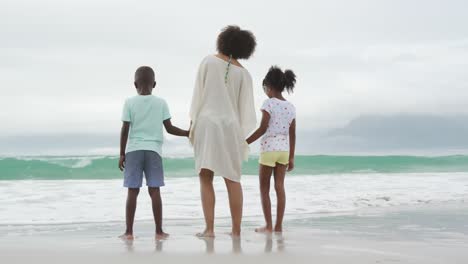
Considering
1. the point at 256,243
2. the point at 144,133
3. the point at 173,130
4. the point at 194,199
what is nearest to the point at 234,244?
the point at 256,243

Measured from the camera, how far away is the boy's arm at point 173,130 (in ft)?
17.3

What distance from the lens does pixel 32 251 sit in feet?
15.2

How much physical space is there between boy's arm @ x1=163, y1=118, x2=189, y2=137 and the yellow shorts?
0.98 m

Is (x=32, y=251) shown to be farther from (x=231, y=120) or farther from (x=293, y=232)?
(x=293, y=232)

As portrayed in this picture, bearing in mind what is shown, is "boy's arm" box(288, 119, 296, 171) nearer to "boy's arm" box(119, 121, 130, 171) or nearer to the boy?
the boy

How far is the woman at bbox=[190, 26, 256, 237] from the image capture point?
5070 millimetres

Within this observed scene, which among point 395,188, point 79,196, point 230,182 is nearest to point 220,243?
point 230,182

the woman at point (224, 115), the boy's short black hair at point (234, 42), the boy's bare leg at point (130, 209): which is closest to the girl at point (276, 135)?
the woman at point (224, 115)

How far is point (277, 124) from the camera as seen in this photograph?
5934mm

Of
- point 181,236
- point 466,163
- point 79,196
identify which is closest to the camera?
point 181,236

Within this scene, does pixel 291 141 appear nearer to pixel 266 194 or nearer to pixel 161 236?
pixel 266 194

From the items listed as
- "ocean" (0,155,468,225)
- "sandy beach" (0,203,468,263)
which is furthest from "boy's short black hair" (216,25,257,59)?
"ocean" (0,155,468,225)

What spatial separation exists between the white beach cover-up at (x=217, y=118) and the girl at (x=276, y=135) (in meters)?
0.75

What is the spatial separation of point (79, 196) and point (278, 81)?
5.43 m
